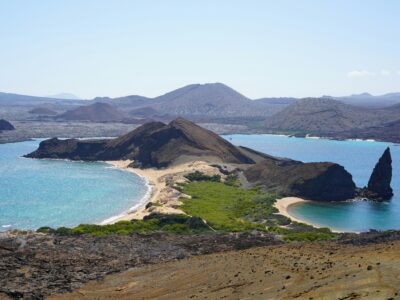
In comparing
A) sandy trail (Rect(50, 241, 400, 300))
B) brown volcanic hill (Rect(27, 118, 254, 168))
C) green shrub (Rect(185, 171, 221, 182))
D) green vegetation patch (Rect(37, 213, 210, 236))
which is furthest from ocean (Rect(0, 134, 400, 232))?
sandy trail (Rect(50, 241, 400, 300))

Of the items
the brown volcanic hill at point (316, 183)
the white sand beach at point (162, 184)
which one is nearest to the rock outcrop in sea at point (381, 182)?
the brown volcanic hill at point (316, 183)

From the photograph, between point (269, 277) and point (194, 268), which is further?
point (194, 268)

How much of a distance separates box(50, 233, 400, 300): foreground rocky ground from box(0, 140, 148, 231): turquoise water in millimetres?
38663

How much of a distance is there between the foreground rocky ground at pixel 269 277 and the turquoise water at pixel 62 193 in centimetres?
3866

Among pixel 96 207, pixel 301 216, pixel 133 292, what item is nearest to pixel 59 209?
pixel 96 207

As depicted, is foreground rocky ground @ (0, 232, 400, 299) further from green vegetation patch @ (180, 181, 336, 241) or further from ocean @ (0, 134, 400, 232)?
ocean @ (0, 134, 400, 232)

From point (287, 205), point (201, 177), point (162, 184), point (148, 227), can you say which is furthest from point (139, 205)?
point (201, 177)

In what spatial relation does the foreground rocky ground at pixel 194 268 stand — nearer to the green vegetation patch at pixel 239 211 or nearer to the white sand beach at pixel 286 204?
the green vegetation patch at pixel 239 211

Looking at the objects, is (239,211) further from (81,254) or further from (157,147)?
(157,147)

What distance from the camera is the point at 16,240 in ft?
186

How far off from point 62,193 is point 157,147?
5604cm

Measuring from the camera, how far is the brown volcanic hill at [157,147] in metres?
150

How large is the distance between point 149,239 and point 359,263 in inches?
1299

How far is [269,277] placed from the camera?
33531 mm
